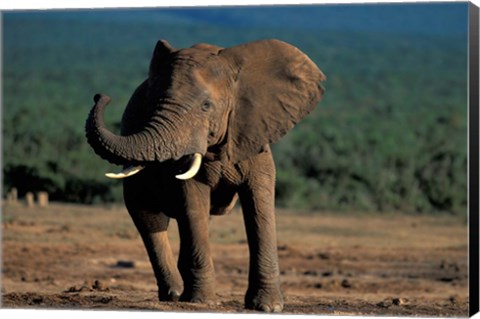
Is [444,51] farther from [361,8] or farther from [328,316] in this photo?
[328,316]

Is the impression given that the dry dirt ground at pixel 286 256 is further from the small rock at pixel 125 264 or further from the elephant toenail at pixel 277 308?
the elephant toenail at pixel 277 308

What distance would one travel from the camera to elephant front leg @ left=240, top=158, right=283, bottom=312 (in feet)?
36.4

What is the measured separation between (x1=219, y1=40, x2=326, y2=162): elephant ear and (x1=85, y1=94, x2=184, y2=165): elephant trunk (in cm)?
62

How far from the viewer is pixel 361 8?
51.9m

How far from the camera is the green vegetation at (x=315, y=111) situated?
25.0 m

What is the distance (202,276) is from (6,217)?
10292mm

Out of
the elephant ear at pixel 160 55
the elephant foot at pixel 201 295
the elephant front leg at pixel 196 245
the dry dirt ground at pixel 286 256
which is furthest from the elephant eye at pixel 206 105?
the dry dirt ground at pixel 286 256

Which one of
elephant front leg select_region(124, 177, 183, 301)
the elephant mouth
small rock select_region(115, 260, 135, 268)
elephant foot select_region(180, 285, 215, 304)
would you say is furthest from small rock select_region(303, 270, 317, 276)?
the elephant mouth

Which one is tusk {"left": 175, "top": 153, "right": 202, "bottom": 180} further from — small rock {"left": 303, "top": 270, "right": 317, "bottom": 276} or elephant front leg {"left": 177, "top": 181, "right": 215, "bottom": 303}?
small rock {"left": 303, "top": 270, "right": 317, "bottom": 276}

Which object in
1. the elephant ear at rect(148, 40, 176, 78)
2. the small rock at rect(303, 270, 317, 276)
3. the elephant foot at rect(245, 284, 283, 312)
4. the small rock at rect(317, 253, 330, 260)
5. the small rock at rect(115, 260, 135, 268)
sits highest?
the elephant ear at rect(148, 40, 176, 78)

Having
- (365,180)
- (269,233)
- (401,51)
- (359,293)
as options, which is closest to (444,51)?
(401,51)

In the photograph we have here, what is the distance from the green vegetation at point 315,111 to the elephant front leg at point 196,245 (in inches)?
468

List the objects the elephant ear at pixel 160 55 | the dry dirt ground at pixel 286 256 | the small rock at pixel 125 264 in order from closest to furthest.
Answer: the elephant ear at pixel 160 55
the dry dirt ground at pixel 286 256
the small rock at pixel 125 264

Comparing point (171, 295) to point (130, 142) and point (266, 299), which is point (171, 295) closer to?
point (266, 299)
